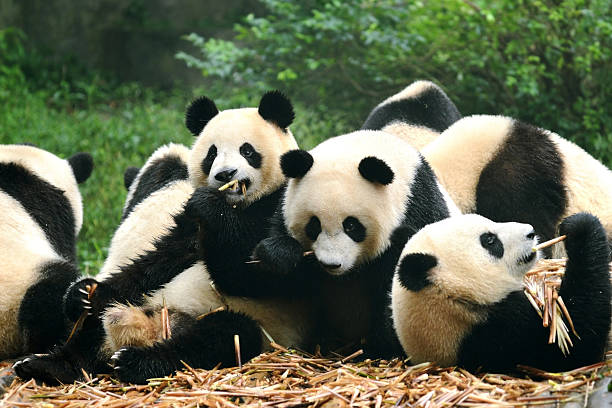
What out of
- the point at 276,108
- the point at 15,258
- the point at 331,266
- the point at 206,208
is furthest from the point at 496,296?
the point at 15,258

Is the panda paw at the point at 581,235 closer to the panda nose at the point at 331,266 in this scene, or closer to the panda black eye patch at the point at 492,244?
the panda black eye patch at the point at 492,244

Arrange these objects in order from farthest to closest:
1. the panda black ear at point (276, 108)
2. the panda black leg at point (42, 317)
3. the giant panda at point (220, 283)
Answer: the panda black leg at point (42, 317) < the panda black ear at point (276, 108) < the giant panda at point (220, 283)

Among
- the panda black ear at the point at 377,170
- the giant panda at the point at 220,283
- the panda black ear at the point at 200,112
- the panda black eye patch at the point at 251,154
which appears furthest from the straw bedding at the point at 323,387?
the panda black ear at the point at 200,112

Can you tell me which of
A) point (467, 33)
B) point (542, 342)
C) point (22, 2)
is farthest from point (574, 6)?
A: point (22, 2)

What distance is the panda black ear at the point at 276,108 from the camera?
4000 millimetres

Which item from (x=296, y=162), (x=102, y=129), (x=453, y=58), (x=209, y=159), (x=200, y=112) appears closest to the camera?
(x=296, y=162)

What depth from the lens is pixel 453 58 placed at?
7633mm

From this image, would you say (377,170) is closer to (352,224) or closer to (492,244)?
(352,224)

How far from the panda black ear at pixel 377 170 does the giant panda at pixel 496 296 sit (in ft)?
1.26

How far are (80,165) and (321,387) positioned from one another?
318 cm

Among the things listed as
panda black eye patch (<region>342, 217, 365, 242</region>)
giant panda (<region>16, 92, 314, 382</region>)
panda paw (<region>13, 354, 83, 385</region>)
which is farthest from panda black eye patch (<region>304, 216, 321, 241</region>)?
panda paw (<region>13, 354, 83, 385</region>)

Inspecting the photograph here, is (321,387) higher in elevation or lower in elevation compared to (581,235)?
lower

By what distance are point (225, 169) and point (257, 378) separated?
3.43 feet

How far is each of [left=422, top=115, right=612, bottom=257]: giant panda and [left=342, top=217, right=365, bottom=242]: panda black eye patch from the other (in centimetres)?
116
